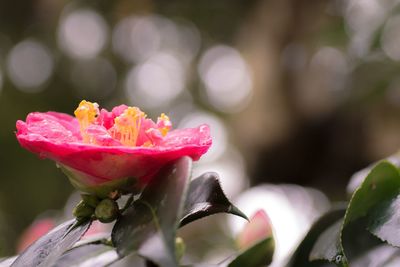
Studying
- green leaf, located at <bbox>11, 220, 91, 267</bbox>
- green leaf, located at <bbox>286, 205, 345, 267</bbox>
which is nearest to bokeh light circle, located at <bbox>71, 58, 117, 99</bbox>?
green leaf, located at <bbox>286, 205, 345, 267</bbox>

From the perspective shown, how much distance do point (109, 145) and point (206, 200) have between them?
0.12 metres

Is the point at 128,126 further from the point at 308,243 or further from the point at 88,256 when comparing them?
the point at 308,243

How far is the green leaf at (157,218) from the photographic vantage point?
53 centimetres

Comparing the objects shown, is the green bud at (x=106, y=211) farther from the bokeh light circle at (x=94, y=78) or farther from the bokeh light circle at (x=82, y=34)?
the bokeh light circle at (x=94, y=78)

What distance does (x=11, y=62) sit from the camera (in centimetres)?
482

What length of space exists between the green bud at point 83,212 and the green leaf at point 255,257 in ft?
0.59

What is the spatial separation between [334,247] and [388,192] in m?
0.11

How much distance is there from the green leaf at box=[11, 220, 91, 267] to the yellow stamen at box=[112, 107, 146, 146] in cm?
10

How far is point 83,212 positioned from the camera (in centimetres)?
68

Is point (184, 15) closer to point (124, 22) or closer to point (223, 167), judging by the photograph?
point (124, 22)

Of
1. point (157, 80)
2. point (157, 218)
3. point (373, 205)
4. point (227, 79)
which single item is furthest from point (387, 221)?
point (157, 80)

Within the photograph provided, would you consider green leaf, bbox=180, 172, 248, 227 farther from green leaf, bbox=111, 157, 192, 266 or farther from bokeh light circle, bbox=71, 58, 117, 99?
bokeh light circle, bbox=71, 58, 117, 99

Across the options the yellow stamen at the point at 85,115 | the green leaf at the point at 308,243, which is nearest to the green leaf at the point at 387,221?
the green leaf at the point at 308,243

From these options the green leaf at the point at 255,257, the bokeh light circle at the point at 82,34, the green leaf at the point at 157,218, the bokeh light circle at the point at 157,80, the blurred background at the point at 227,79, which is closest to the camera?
the green leaf at the point at 157,218
